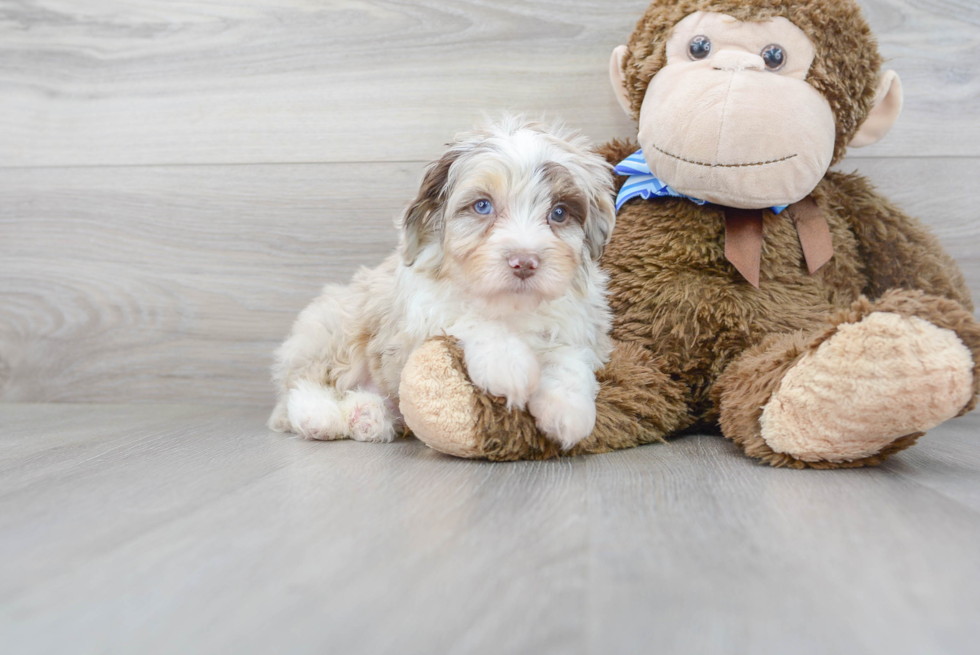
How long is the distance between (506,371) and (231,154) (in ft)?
4.57

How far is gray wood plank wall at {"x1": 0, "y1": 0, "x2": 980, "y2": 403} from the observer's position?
2.14m

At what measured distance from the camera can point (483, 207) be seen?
1.47 metres

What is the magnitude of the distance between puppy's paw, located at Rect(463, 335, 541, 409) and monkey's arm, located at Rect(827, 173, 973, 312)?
0.95 m

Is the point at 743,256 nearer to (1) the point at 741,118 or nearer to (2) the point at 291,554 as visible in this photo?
(1) the point at 741,118

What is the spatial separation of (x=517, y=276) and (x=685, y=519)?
21.3 inches

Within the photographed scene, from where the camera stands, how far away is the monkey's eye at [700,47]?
1.62 metres

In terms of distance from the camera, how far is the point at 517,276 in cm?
137

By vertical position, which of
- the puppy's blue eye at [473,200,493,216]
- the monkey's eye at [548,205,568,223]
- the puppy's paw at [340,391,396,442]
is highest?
the puppy's blue eye at [473,200,493,216]

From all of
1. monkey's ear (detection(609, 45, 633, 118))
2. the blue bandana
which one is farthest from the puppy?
monkey's ear (detection(609, 45, 633, 118))

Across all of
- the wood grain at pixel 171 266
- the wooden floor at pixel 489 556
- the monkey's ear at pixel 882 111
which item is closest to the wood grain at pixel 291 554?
the wooden floor at pixel 489 556

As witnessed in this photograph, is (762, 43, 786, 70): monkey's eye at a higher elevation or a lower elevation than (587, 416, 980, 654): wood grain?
higher

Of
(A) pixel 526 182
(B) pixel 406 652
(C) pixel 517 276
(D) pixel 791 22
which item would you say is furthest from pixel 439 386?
(D) pixel 791 22

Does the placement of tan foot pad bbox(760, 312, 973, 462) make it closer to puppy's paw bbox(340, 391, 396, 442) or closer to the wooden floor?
the wooden floor

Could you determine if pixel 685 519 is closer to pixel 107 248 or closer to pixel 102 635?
pixel 102 635
